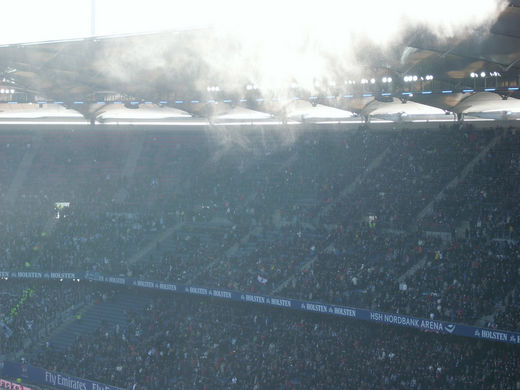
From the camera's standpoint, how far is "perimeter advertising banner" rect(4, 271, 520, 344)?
812 inches

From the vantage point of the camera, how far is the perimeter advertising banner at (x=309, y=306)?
67.7 feet

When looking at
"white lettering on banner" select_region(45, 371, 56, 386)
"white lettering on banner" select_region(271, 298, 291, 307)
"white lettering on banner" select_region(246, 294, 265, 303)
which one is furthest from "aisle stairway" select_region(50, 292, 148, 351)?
"white lettering on banner" select_region(271, 298, 291, 307)

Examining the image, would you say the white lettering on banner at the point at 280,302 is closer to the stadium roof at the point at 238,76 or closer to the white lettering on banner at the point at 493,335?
the white lettering on banner at the point at 493,335

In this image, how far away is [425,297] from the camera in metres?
22.6

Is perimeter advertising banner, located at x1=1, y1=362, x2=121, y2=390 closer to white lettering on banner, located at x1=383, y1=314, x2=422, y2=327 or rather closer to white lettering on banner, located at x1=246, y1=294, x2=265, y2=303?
white lettering on banner, located at x1=246, y1=294, x2=265, y2=303

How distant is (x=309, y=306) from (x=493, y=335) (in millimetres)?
7115

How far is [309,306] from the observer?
2470 cm

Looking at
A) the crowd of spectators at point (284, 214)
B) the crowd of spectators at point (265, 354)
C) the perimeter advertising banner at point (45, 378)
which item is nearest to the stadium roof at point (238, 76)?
the crowd of spectators at point (284, 214)

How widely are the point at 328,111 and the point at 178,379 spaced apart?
16203 millimetres

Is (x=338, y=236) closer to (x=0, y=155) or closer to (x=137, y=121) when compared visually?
(x=137, y=121)

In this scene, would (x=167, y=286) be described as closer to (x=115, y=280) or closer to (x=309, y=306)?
(x=115, y=280)

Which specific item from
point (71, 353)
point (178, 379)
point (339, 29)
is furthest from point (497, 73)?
point (71, 353)

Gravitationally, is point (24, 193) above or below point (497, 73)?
below

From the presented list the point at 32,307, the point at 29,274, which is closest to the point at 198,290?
the point at 32,307
